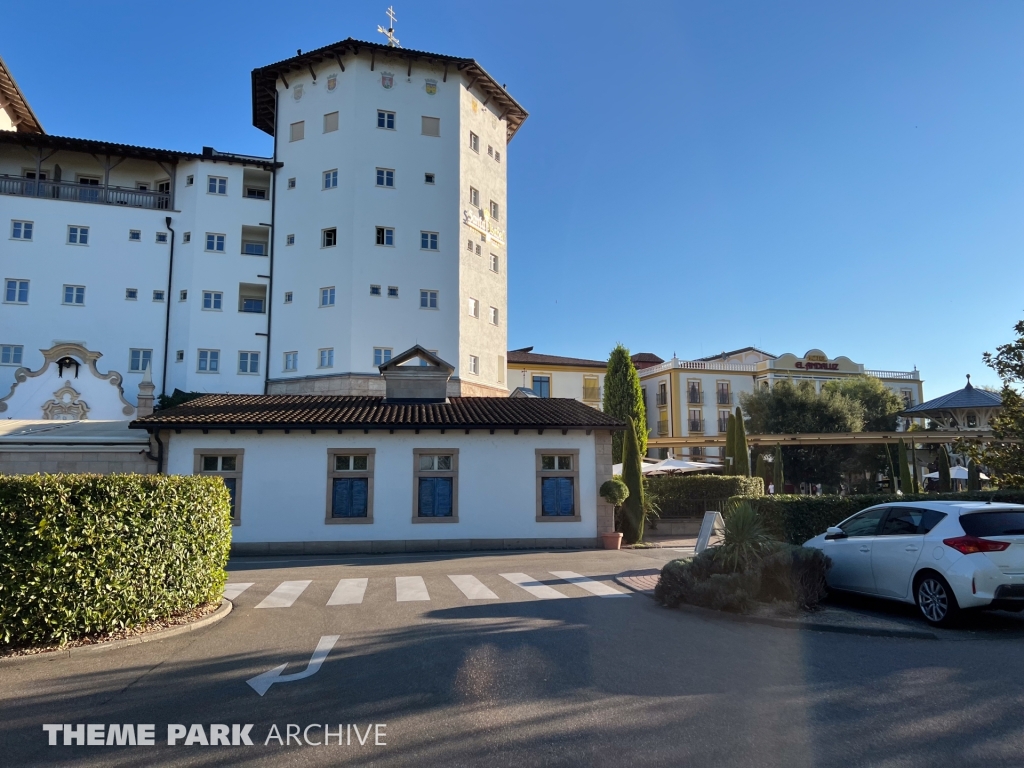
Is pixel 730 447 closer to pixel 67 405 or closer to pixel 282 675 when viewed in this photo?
pixel 282 675

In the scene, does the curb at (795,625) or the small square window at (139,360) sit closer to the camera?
the curb at (795,625)

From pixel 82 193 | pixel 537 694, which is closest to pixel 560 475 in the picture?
pixel 537 694

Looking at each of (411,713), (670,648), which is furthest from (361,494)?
(411,713)

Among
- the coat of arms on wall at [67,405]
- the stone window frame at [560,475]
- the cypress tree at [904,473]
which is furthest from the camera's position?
the coat of arms on wall at [67,405]

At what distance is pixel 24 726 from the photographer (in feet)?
17.6

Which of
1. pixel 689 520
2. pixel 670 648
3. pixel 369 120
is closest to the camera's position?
pixel 670 648

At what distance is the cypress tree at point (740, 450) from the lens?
97.2 ft

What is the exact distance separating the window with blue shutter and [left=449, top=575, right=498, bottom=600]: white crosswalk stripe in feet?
24.5

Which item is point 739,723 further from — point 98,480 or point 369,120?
point 369,120

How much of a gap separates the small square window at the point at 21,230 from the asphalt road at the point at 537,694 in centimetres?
3999

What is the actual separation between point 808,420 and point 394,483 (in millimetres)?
34316

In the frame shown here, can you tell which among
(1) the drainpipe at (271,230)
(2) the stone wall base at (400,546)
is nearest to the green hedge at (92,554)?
(2) the stone wall base at (400,546)

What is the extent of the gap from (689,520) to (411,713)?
2232 centimetres

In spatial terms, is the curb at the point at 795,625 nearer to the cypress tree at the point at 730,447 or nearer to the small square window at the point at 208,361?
the cypress tree at the point at 730,447
